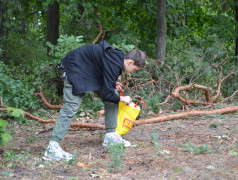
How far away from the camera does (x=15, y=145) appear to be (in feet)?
13.1

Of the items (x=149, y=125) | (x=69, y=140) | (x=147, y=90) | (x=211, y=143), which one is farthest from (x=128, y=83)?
(x=211, y=143)

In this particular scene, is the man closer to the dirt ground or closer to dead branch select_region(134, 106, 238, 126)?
the dirt ground

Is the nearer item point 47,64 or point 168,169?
point 168,169

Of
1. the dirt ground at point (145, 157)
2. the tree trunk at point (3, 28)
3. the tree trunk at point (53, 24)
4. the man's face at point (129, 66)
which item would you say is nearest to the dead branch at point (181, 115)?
the dirt ground at point (145, 157)

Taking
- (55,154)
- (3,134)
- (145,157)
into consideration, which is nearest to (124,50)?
(145,157)

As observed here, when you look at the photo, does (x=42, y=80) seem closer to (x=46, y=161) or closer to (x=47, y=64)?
(x=47, y=64)

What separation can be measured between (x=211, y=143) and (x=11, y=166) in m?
2.41

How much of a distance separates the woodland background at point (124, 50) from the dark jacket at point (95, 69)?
211 cm

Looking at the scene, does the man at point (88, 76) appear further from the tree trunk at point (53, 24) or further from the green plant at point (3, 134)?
the tree trunk at point (53, 24)

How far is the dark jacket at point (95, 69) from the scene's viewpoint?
10.7 ft

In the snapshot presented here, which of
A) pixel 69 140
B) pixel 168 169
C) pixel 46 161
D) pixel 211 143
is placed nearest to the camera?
pixel 168 169

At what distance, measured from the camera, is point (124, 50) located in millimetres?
6590

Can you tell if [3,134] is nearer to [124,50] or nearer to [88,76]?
[88,76]

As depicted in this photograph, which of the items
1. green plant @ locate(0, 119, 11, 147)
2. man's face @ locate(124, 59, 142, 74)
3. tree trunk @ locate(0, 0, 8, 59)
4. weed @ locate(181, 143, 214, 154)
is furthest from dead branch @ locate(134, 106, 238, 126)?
tree trunk @ locate(0, 0, 8, 59)
